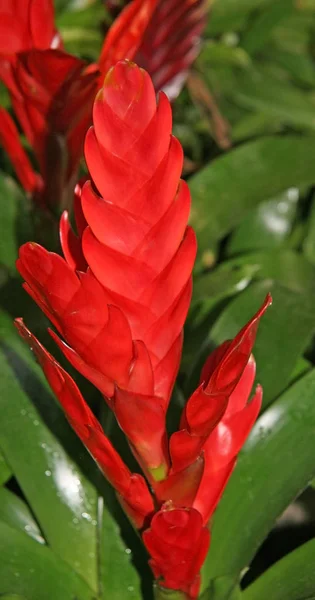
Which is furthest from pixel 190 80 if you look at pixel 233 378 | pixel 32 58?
pixel 233 378

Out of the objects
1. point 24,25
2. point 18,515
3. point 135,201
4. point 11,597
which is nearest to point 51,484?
point 18,515

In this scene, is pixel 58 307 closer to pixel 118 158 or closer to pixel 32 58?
pixel 118 158

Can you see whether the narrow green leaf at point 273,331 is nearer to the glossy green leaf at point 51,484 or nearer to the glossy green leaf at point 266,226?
the glossy green leaf at point 51,484

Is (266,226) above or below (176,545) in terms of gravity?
below

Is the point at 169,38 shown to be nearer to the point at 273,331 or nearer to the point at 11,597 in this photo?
the point at 273,331

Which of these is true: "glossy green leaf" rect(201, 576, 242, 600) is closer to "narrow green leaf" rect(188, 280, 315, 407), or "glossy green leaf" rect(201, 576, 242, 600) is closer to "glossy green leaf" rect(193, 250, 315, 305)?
"narrow green leaf" rect(188, 280, 315, 407)

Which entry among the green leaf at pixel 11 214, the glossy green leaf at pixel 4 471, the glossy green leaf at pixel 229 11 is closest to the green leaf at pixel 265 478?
the glossy green leaf at pixel 4 471

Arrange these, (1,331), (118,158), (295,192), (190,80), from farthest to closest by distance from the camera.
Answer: (190,80) < (295,192) < (1,331) < (118,158)
